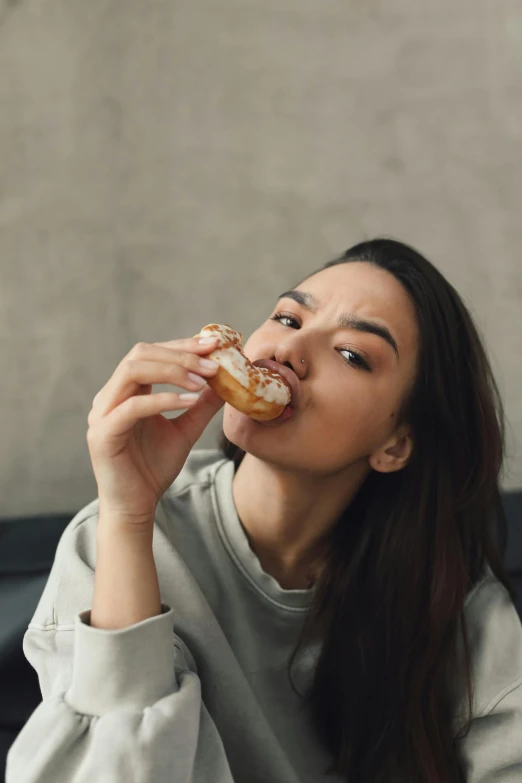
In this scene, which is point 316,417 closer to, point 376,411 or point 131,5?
point 376,411

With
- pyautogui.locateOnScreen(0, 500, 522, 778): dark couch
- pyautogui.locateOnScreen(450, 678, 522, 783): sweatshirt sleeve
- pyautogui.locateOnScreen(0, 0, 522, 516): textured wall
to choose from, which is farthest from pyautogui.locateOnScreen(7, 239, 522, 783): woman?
pyautogui.locateOnScreen(0, 0, 522, 516): textured wall

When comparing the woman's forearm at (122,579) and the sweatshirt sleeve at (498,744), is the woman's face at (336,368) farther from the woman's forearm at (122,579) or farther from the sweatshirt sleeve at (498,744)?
the sweatshirt sleeve at (498,744)

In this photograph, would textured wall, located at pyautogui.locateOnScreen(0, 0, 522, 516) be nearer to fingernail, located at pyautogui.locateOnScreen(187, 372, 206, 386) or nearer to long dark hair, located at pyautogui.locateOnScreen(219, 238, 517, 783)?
long dark hair, located at pyautogui.locateOnScreen(219, 238, 517, 783)

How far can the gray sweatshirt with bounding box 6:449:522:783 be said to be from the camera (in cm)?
73

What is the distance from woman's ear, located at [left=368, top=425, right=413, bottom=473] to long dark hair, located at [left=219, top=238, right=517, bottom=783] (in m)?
0.02

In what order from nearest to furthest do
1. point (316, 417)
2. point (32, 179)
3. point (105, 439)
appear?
point (105, 439), point (316, 417), point (32, 179)

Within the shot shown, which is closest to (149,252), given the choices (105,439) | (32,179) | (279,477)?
(32,179)

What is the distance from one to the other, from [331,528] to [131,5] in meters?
1.23

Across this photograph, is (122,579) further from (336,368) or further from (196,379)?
(336,368)

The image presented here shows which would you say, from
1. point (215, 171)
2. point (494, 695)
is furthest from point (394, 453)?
point (215, 171)

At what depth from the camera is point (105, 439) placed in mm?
759

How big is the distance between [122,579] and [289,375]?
0.33 metres

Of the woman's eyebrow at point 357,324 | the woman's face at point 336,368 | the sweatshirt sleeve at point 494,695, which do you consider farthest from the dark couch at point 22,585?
the woman's eyebrow at point 357,324

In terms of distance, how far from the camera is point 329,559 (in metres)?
1.15
